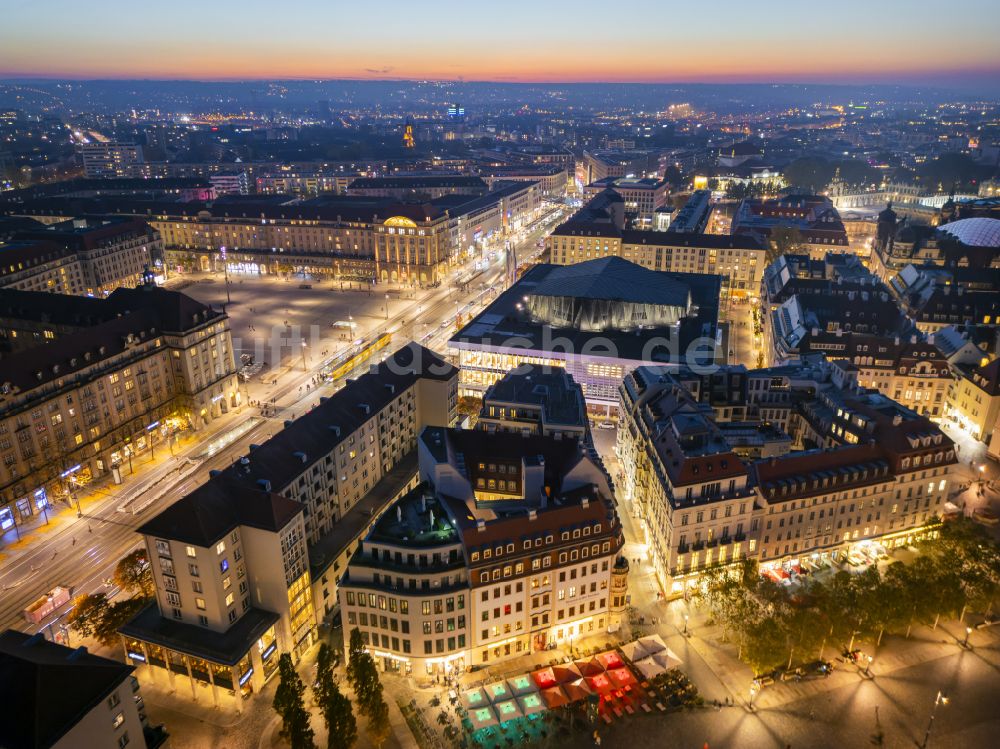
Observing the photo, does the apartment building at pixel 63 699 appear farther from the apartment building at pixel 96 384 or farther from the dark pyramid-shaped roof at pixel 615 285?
the dark pyramid-shaped roof at pixel 615 285

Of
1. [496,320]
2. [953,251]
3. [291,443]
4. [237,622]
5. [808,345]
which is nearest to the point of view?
[237,622]

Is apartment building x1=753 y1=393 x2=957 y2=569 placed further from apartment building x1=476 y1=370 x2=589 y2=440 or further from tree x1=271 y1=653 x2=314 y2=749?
tree x1=271 y1=653 x2=314 y2=749

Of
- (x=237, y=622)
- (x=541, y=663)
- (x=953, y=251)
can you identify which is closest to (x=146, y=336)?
(x=237, y=622)

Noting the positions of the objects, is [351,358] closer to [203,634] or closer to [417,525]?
[417,525]

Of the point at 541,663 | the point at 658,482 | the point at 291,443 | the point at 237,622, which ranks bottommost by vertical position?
the point at 541,663

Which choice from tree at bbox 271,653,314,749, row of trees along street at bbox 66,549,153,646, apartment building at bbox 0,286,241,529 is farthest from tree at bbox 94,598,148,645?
apartment building at bbox 0,286,241,529

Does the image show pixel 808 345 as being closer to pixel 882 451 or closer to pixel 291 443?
pixel 882 451

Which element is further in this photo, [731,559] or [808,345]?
[808,345]

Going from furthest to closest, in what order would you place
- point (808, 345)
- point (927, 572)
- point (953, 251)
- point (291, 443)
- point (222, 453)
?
point (953, 251), point (808, 345), point (222, 453), point (291, 443), point (927, 572)
